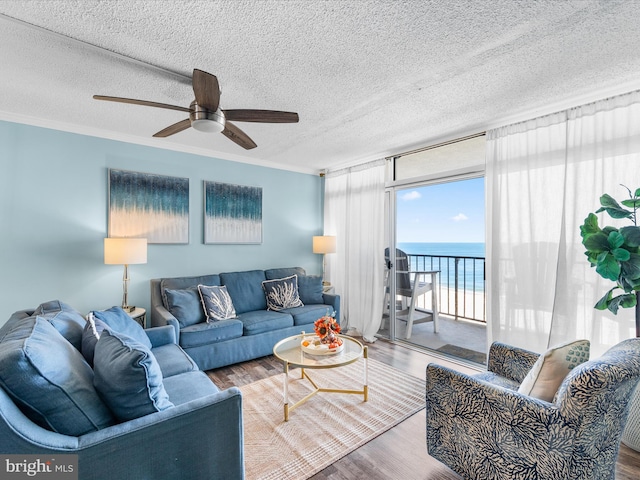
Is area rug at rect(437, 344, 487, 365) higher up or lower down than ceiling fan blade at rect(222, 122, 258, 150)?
lower down

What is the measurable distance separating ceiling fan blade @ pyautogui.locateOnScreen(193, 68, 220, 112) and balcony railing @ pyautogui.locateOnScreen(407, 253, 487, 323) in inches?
138

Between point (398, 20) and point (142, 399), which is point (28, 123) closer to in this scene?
point (142, 399)

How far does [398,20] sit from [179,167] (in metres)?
3.04

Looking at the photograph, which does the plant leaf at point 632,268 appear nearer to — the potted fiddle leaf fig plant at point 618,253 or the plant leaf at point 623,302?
the potted fiddle leaf fig plant at point 618,253

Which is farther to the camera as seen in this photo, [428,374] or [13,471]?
[428,374]

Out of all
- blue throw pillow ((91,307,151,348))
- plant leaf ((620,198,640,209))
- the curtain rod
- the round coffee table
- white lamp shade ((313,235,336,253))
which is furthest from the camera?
white lamp shade ((313,235,336,253))

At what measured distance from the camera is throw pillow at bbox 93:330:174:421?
1.21 m

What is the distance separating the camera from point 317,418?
7.31 ft

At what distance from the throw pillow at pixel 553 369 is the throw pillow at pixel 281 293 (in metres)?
2.74

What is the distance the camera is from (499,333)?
2898mm

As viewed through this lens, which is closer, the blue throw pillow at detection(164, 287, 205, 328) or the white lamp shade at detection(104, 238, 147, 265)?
the white lamp shade at detection(104, 238, 147, 265)

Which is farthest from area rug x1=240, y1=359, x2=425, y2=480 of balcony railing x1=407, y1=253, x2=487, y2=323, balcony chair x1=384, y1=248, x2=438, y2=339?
balcony railing x1=407, y1=253, x2=487, y2=323

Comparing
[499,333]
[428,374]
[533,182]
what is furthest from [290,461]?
[533,182]

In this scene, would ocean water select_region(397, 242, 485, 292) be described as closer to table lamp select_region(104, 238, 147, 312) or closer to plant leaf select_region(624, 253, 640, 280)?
plant leaf select_region(624, 253, 640, 280)
